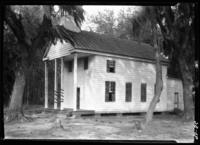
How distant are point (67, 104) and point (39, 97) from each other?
6733 millimetres

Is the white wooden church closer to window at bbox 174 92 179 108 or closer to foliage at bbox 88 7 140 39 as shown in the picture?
window at bbox 174 92 179 108

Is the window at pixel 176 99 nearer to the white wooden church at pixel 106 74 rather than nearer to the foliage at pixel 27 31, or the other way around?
the white wooden church at pixel 106 74

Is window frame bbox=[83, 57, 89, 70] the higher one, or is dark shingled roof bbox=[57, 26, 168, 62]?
dark shingled roof bbox=[57, 26, 168, 62]

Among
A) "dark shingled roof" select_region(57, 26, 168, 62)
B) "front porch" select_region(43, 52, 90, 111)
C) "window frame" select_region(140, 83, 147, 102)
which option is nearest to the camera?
"front porch" select_region(43, 52, 90, 111)

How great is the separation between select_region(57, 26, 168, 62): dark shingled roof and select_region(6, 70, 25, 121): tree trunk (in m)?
3.58

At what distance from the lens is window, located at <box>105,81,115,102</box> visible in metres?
14.6

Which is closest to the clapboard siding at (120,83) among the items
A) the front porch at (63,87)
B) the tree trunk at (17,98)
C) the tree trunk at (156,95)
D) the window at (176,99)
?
the front porch at (63,87)

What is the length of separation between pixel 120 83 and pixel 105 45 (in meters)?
2.95

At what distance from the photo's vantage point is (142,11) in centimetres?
748

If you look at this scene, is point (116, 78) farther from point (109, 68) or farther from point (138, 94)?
point (138, 94)

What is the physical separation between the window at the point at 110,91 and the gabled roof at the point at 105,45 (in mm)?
2199

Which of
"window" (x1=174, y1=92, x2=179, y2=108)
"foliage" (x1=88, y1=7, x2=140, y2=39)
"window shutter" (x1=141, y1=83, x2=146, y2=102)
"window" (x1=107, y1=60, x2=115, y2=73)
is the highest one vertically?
"foliage" (x1=88, y1=7, x2=140, y2=39)

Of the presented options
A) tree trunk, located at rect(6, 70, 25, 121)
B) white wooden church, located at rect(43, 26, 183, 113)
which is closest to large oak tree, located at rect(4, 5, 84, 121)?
tree trunk, located at rect(6, 70, 25, 121)

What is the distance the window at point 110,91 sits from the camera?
573 inches
